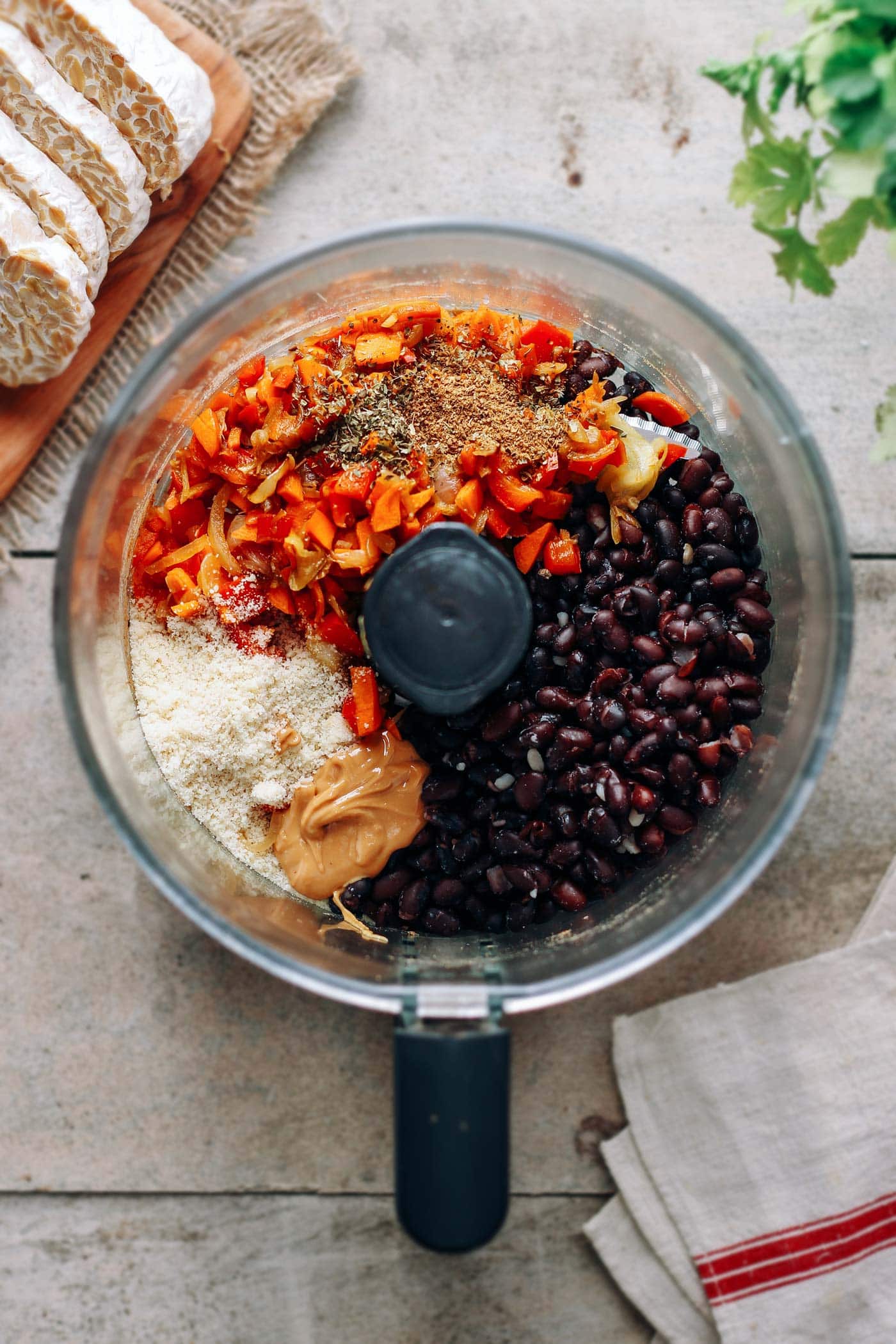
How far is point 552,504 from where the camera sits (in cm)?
135

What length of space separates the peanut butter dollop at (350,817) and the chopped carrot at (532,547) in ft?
0.93

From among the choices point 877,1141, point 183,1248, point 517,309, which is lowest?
point 183,1248

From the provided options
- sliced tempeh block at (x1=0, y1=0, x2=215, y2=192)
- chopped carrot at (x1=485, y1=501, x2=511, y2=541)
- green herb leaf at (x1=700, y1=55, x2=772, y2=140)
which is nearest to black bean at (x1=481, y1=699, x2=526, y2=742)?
chopped carrot at (x1=485, y1=501, x2=511, y2=541)

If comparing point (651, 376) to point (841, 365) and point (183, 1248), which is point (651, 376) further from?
point (183, 1248)

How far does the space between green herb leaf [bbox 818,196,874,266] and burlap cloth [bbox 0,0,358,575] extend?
863 mm

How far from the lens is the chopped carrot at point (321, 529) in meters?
1.31

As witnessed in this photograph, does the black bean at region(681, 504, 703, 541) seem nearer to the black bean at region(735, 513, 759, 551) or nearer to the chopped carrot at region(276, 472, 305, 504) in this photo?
the black bean at region(735, 513, 759, 551)

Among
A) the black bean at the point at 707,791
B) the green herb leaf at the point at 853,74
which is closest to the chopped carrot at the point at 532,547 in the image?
the black bean at the point at 707,791

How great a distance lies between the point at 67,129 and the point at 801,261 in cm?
99

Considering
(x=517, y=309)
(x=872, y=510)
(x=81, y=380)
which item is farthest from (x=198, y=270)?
(x=872, y=510)

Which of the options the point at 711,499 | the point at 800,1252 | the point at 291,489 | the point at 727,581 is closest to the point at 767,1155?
the point at 800,1252

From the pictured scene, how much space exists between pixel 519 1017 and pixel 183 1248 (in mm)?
625

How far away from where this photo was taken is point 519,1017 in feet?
5.19

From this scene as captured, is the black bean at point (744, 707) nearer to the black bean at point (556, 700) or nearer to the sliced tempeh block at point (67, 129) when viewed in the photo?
the black bean at point (556, 700)
